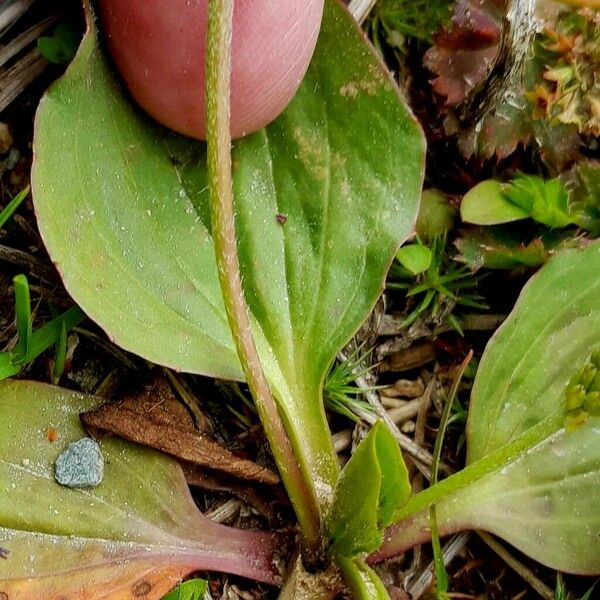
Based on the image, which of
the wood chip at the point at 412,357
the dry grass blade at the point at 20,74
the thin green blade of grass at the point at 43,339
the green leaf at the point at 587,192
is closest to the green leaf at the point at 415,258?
the wood chip at the point at 412,357

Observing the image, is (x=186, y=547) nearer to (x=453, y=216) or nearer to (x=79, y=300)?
(x=79, y=300)

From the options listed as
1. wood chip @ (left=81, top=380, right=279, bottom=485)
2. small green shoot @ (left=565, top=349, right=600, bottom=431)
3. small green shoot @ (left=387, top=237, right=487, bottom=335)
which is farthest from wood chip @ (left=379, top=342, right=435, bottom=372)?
small green shoot @ (left=565, top=349, right=600, bottom=431)

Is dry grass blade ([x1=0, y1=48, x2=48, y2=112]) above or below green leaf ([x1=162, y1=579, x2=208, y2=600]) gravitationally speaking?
above

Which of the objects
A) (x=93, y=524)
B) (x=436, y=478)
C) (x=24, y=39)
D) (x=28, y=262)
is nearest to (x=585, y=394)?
(x=436, y=478)

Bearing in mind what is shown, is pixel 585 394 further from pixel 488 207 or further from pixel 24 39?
pixel 24 39

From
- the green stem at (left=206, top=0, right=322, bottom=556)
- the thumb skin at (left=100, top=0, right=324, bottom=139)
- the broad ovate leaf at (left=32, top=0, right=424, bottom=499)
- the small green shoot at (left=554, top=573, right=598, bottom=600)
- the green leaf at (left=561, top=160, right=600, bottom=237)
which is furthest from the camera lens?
the green leaf at (left=561, top=160, right=600, bottom=237)

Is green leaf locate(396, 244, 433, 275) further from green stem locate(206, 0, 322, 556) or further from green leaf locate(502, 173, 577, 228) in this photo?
green stem locate(206, 0, 322, 556)

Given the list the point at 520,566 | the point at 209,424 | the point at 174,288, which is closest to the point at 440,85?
the point at 174,288
